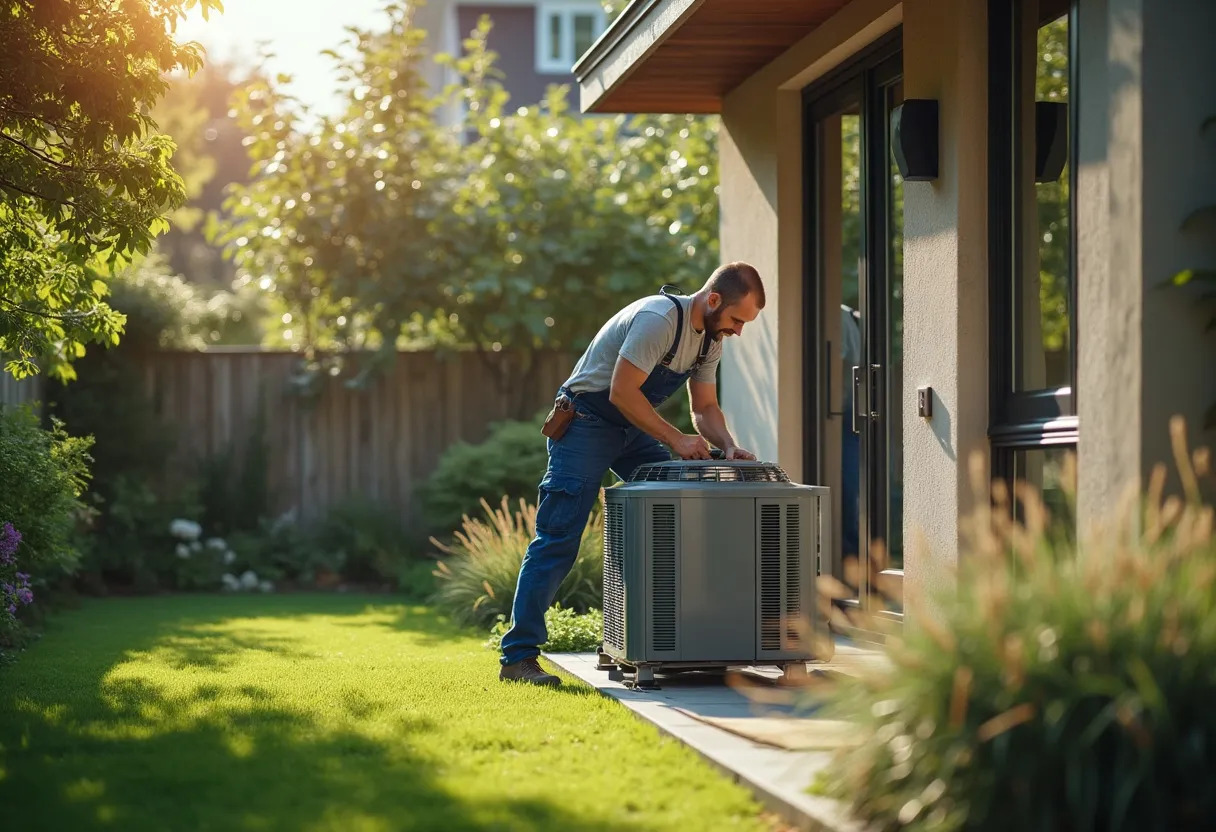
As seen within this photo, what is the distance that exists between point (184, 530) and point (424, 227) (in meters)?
3.15

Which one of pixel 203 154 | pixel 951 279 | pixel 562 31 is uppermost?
pixel 562 31

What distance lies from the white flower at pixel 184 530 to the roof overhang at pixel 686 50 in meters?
4.68

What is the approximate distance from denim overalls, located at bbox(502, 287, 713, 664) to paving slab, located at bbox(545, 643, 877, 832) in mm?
341

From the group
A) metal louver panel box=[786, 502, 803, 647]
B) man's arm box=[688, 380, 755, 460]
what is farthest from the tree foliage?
metal louver panel box=[786, 502, 803, 647]

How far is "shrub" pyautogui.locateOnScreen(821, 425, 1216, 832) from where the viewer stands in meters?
3.05

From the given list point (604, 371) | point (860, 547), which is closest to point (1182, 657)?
point (604, 371)

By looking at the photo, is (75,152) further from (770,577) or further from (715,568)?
(770,577)

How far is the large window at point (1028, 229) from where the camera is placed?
5270mm

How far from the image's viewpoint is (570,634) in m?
7.32

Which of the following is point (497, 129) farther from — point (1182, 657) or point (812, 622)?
point (1182, 657)

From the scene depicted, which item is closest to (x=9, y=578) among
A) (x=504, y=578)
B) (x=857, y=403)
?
(x=504, y=578)

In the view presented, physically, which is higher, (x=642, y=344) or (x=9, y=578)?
(x=642, y=344)

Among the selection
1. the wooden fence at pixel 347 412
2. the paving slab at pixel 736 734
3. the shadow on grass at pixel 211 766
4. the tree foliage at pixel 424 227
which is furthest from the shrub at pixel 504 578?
the tree foliage at pixel 424 227

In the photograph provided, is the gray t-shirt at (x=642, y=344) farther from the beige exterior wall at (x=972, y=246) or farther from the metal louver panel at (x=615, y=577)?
the beige exterior wall at (x=972, y=246)
